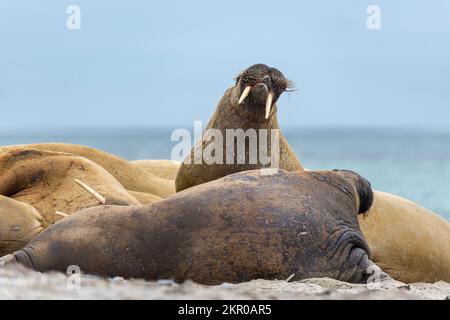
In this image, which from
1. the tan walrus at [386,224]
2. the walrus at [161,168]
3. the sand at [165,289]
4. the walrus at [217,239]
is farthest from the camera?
the walrus at [161,168]

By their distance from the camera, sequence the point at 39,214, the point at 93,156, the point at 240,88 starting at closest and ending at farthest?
1. the point at 39,214
2. the point at 240,88
3. the point at 93,156

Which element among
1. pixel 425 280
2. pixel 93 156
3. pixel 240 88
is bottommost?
pixel 425 280

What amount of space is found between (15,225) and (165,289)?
2313 millimetres

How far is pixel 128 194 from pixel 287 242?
271cm

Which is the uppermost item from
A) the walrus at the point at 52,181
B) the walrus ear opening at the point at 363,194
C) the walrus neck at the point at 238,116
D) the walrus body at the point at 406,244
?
the walrus neck at the point at 238,116

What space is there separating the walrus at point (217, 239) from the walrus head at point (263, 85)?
1.96 metres

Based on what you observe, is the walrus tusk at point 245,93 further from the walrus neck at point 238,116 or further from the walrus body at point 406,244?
the walrus body at point 406,244

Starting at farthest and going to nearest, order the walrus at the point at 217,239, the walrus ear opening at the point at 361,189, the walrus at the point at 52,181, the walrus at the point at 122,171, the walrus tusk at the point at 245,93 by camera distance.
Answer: the walrus at the point at 122,171, the walrus tusk at the point at 245,93, the walrus at the point at 52,181, the walrus ear opening at the point at 361,189, the walrus at the point at 217,239

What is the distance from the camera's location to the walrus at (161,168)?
10.4 metres

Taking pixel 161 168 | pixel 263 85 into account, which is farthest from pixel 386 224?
pixel 161 168

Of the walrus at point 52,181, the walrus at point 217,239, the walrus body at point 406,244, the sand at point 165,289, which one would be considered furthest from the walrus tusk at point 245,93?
the sand at point 165,289
